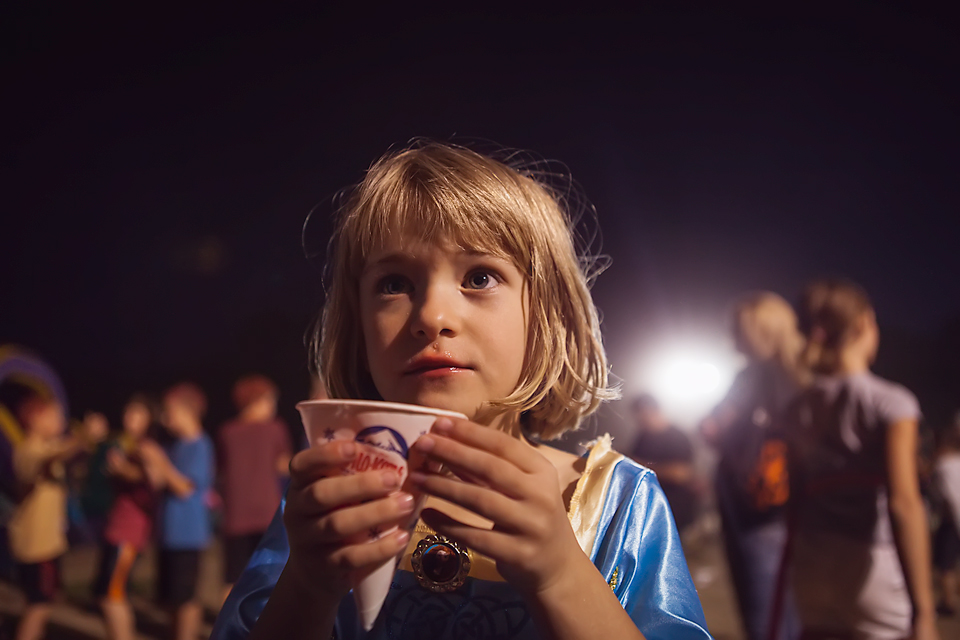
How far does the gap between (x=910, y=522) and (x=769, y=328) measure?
154 cm

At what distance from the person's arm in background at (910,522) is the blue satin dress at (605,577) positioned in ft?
5.79

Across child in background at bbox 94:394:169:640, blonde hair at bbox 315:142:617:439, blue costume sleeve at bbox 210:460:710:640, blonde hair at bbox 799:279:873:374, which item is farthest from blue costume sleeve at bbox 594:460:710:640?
child in background at bbox 94:394:169:640

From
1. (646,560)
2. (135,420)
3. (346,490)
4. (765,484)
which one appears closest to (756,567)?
(765,484)

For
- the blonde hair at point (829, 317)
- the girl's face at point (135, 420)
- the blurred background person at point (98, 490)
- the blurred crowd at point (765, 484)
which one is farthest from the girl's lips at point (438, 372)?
the blurred background person at point (98, 490)

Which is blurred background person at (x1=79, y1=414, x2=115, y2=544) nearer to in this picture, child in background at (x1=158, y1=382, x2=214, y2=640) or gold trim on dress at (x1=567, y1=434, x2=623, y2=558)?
child in background at (x1=158, y1=382, x2=214, y2=640)

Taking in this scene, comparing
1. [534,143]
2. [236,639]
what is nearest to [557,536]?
[236,639]

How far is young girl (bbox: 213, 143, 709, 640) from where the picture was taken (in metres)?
0.81

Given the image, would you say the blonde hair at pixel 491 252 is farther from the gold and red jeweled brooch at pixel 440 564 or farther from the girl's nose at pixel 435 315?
the gold and red jeweled brooch at pixel 440 564

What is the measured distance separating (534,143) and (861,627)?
2.27m

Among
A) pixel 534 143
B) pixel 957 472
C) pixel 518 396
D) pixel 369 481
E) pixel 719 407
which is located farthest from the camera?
pixel 957 472

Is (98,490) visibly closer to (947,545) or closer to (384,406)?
(384,406)

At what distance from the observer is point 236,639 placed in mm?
1117

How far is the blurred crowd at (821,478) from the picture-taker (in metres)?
2.47

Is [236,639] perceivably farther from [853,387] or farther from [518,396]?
[853,387]
